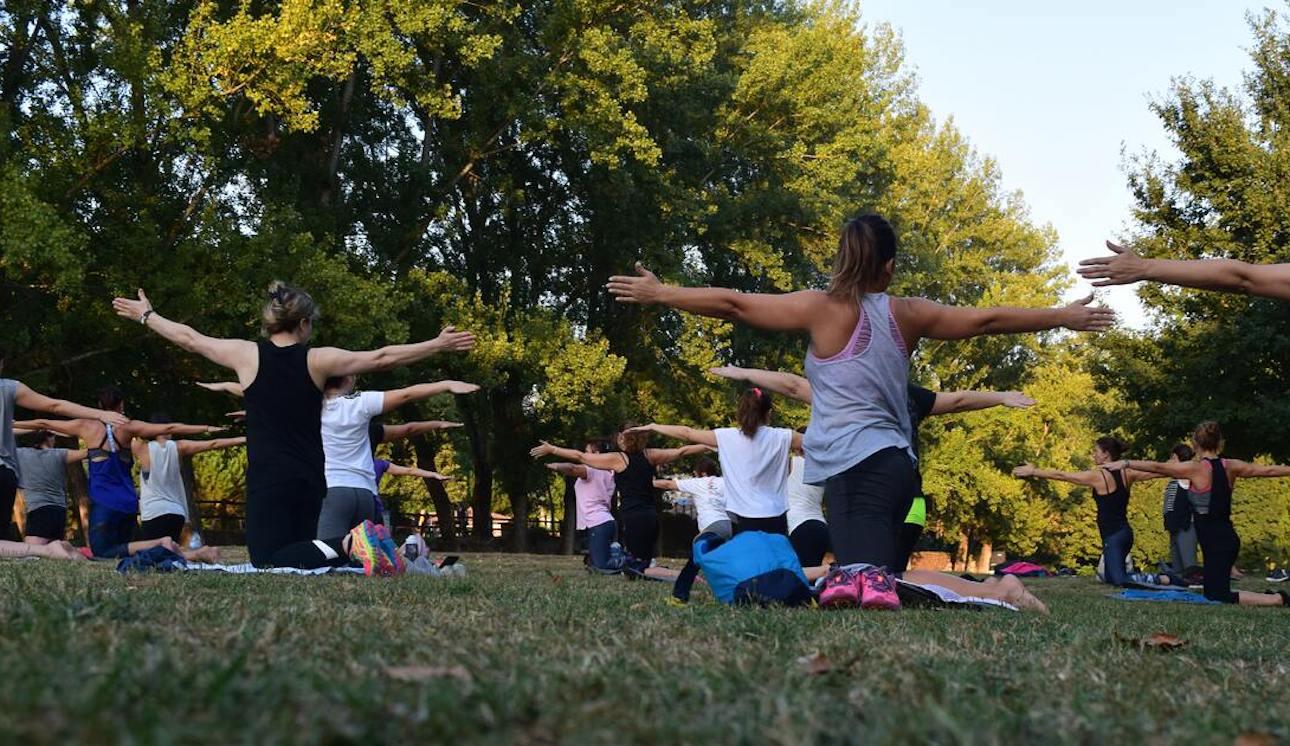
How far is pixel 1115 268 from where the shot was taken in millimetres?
7488

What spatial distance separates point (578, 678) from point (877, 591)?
13.9ft

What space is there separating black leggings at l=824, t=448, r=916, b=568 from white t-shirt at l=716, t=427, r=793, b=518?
5.08 m

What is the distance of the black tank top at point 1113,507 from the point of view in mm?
19797

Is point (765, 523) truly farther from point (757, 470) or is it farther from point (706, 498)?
point (706, 498)

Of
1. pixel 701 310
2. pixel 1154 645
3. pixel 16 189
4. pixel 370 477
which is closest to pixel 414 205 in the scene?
pixel 16 189

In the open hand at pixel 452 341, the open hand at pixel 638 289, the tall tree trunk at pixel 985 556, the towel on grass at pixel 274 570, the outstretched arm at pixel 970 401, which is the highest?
the open hand at pixel 638 289

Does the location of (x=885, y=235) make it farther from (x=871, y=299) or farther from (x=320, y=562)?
(x=320, y=562)

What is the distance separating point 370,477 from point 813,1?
130 feet

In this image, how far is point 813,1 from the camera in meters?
49.3

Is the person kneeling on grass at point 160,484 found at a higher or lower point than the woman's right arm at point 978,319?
lower

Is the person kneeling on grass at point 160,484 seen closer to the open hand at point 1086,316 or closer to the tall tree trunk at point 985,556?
the open hand at point 1086,316

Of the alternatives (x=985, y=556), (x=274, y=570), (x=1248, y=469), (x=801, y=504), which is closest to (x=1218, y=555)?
(x=1248, y=469)

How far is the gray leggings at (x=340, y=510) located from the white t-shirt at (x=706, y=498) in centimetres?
485

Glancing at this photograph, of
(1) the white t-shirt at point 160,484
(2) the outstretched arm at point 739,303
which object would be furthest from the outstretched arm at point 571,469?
(2) the outstretched arm at point 739,303
